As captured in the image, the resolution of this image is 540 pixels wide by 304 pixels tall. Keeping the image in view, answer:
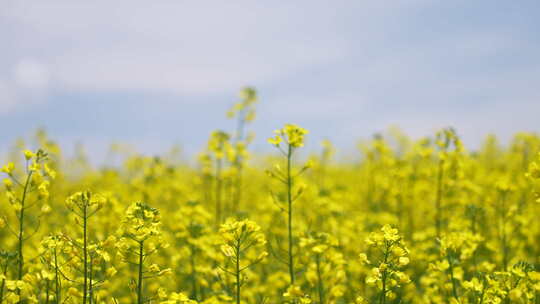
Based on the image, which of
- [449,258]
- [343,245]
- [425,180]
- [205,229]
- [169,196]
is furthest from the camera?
[169,196]

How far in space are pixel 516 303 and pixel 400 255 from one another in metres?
2.03

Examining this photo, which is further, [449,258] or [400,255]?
[449,258]

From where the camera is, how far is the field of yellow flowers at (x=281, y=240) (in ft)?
10.1

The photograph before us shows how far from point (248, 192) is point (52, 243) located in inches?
363

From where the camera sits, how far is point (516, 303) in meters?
4.21

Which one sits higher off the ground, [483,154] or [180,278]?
[483,154]

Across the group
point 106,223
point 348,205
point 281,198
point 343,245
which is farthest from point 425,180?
point 106,223

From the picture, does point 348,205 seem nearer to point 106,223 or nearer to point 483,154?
point 106,223

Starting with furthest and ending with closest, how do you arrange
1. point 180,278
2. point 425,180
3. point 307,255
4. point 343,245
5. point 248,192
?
point 248,192 → point 425,180 → point 343,245 → point 180,278 → point 307,255

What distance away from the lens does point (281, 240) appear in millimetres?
6621

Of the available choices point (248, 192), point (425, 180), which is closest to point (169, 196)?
point (248, 192)

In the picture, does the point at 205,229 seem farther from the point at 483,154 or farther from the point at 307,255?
the point at 483,154

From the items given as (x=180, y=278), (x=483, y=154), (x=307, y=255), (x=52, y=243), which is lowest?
(x=180, y=278)

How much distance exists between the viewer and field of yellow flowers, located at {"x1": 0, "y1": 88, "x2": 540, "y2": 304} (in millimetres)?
3080
